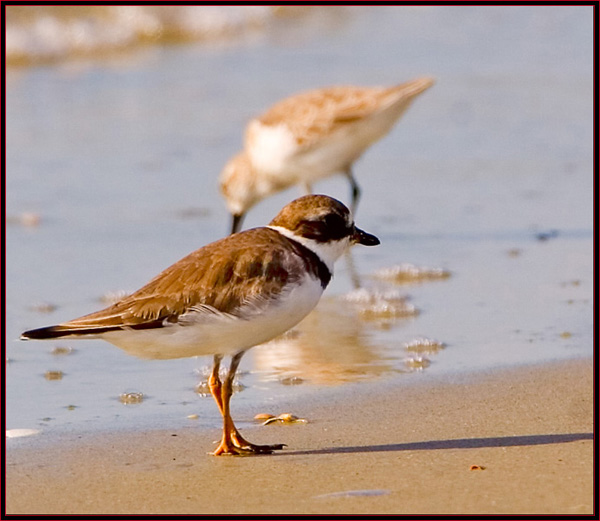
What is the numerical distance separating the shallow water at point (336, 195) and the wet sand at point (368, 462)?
27 cm

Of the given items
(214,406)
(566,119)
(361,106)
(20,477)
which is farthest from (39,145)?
(20,477)

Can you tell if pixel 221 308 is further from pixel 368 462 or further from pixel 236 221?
pixel 236 221

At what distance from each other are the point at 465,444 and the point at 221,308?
1063mm

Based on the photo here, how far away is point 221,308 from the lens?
176 inches

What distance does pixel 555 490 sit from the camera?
3.93 meters

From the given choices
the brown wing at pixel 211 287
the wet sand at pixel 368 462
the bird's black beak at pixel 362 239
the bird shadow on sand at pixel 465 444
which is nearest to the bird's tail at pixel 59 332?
the brown wing at pixel 211 287

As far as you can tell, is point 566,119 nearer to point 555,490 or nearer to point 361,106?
point 361,106

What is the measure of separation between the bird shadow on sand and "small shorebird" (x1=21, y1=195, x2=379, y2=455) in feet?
0.82

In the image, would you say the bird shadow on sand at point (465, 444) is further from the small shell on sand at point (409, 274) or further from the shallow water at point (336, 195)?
the small shell on sand at point (409, 274)

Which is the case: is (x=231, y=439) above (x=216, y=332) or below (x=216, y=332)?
below

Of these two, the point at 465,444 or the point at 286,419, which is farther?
the point at 286,419

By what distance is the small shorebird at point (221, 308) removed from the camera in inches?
176

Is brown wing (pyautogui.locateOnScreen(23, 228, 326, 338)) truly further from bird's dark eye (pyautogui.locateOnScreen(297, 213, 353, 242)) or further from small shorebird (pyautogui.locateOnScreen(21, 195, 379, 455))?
bird's dark eye (pyautogui.locateOnScreen(297, 213, 353, 242))

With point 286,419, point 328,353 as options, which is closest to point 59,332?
point 286,419
